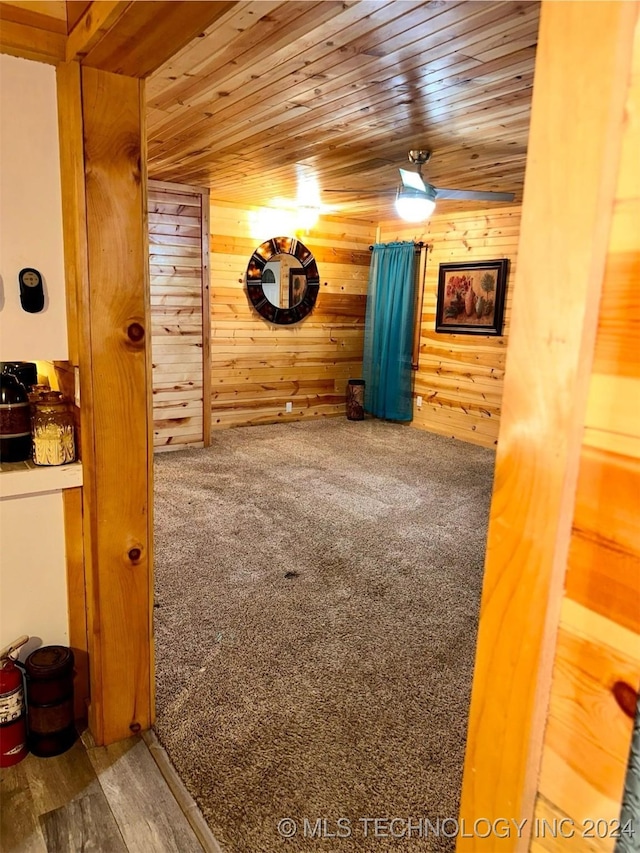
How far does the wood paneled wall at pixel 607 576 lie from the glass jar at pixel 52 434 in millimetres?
1534

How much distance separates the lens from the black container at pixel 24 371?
186 centimetres

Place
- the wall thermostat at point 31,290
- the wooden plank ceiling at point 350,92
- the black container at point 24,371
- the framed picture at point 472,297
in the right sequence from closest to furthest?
the wall thermostat at point 31,290 < the black container at point 24,371 < the wooden plank ceiling at point 350,92 < the framed picture at point 472,297

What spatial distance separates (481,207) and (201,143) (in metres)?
2.92

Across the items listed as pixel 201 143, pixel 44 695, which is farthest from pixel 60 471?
pixel 201 143

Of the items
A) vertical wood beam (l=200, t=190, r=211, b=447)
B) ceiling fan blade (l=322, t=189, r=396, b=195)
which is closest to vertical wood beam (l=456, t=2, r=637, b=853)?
ceiling fan blade (l=322, t=189, r=396, b=195)

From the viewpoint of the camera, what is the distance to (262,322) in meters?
6.19

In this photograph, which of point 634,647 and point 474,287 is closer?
point 634,647

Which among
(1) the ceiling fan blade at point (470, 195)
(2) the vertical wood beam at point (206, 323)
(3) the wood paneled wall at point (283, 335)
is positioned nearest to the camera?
(1) the ceiling fan blade at point (470, 195)

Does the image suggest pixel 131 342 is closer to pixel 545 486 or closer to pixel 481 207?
pixel 545 486

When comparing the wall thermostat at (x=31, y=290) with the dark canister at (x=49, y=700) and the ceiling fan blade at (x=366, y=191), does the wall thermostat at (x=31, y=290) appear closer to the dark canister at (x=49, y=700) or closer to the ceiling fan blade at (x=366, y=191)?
the dark canister at (x=49, y=700)

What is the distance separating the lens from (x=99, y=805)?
1.60 m

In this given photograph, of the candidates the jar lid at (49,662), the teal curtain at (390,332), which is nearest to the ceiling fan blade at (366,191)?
the teal curtain at (390,332)

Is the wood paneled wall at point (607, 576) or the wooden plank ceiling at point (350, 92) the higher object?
the wooden plank ceiling at point (350, 92)

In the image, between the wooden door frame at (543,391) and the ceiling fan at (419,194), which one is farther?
the ceiling fan at (419,194)
